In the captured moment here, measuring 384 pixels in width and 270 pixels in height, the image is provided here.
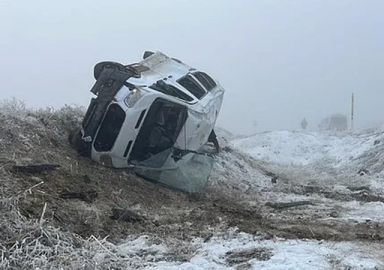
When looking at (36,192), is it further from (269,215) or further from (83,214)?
(269,215)

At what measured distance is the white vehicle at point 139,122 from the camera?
884cm

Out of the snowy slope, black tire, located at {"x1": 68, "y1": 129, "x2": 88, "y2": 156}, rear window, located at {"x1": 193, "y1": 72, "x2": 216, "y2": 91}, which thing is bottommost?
the snowy slope

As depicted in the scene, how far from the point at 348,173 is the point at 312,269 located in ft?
36.2

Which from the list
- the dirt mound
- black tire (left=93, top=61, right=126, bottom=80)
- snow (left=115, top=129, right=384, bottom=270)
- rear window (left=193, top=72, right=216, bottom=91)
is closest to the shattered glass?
the dirt mound

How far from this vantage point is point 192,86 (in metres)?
10.8

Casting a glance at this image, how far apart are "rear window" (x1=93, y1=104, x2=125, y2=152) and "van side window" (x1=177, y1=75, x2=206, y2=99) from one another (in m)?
1.98

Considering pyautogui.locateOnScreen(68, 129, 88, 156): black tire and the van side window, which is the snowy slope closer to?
the van side window

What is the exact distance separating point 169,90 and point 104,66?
4.94 ft

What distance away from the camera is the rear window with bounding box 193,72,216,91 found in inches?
454

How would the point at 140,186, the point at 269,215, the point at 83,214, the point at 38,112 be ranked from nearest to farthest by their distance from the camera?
1. the point at 83,214
2. the point at 269,215
3. the point at 140,186
4. the point at 38,112

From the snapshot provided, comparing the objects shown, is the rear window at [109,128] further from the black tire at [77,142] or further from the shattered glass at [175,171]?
the shattered glass at [175,171]

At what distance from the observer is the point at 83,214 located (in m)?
6.30

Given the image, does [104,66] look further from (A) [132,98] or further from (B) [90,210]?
(B) [90,210]

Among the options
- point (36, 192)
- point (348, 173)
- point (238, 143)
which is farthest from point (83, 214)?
point (238, 143)
